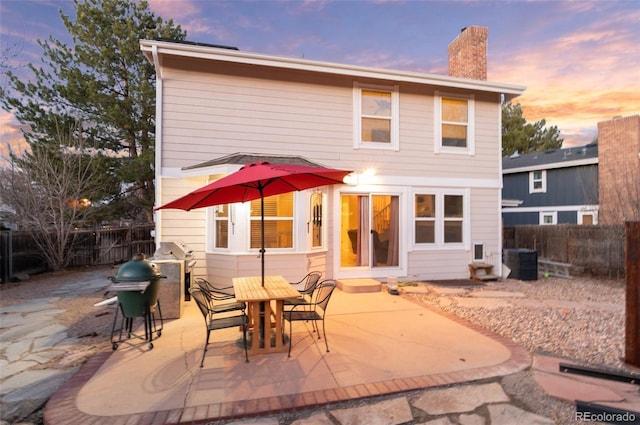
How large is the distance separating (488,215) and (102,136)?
15.1 metres

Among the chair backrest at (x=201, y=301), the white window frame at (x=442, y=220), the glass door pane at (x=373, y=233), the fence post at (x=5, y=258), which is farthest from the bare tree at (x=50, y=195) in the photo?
the white window frame at (x=442, y=220)

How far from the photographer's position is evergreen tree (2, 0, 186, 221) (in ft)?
41.6

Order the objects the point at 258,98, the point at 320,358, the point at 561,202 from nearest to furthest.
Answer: the point at 320,358
the point at 258,98
the point at 561,202

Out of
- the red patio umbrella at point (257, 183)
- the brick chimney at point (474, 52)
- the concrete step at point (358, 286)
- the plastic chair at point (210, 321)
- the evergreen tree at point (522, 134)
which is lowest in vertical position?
the concrete step at point (358, 286)

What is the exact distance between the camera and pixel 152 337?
14.7 ft

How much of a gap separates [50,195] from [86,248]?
7.74 feet

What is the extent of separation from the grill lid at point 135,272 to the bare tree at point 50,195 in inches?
339

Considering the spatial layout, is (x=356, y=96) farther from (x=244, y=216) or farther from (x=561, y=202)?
(x=561, y=202)

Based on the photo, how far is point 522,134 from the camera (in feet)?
82.6

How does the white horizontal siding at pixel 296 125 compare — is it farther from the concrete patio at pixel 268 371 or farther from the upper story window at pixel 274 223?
the concrete patio at pixel 268 371

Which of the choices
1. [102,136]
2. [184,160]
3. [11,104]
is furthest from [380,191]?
[11,104]

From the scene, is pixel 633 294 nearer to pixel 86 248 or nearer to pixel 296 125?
pixel 296 125

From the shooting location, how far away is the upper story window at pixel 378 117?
8.28 meters

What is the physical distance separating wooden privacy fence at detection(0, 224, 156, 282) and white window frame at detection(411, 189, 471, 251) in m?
11.0
